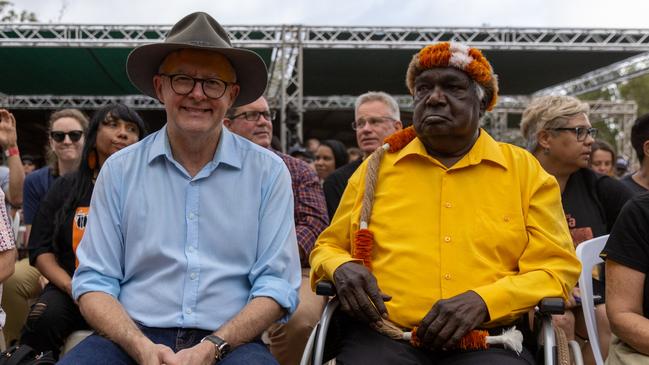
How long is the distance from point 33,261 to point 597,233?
318cm

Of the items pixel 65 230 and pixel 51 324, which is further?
pixel 65 230

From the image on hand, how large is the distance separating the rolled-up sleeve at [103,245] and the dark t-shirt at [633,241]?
192cm

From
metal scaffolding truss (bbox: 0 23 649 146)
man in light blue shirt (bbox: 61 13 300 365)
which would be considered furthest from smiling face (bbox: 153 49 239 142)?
metal scaffolding truss (bbox: 0 23 649 146)

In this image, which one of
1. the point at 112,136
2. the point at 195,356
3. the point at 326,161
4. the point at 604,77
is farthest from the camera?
the point at 604,77

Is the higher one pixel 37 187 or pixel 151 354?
pixel 37 187

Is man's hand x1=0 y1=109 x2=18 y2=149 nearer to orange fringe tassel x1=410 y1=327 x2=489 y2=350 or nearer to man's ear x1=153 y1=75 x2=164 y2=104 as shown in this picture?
man's ear x1=153 y1=75 x2=164 y2=104

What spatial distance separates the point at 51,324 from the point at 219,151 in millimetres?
1375

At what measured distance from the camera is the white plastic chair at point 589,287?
296 cm

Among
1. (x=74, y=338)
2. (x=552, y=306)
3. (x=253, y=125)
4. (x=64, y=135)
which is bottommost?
(x=74, y=338)

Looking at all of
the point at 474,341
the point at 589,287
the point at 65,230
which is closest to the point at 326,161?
the point at 65,230

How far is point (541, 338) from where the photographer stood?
8.49ft

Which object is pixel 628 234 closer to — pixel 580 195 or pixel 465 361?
pixel 465 361

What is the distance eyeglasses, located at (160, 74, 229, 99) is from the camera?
2.52 metres

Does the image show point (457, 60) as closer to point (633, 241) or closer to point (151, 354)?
point (633, 241)
